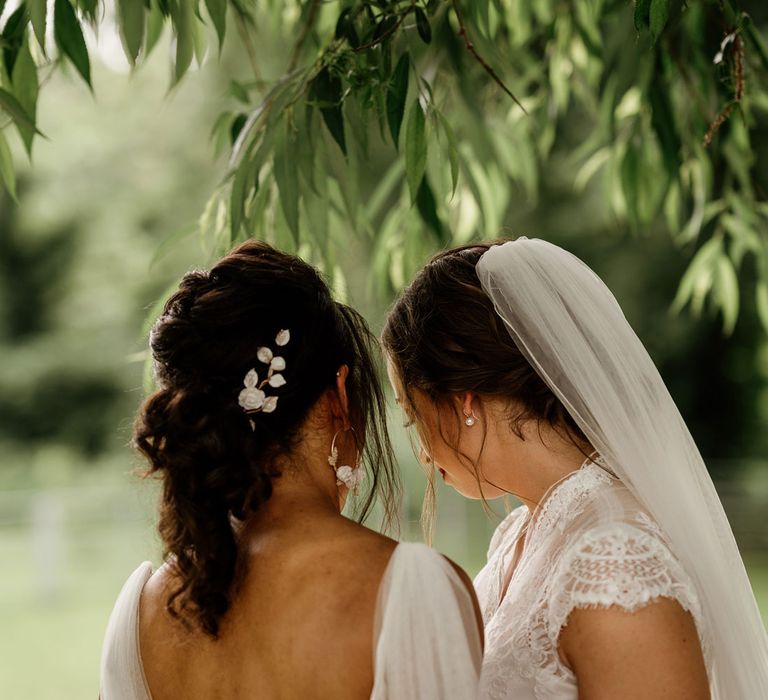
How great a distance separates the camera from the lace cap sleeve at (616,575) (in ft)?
5.32

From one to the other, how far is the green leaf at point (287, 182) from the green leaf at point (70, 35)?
413mm

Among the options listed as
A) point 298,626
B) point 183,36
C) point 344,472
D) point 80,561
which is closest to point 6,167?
point 183,36

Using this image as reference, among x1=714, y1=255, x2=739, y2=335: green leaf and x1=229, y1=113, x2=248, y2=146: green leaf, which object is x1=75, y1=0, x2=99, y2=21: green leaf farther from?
x1=714, y1=255, x2=739, y2=335: green leaf

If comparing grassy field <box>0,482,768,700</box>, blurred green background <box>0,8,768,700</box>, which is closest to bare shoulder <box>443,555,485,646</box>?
blurred green background <box>0,8,768,700</box>

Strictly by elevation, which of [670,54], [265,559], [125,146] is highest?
[125,146]

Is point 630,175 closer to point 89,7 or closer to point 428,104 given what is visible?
point 428,104

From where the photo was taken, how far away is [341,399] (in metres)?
1.73

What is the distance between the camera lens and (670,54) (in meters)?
2.74

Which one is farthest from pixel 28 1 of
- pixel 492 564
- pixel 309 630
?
pixel 492 564

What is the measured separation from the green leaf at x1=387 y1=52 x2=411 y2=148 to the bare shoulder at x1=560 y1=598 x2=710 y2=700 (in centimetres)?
94

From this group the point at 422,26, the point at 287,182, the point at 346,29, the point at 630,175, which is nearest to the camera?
the point at 422,26

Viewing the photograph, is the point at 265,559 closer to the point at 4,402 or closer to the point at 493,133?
the point at 493,133

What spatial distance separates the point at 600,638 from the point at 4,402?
15981mm

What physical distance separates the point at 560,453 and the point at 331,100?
808mm
